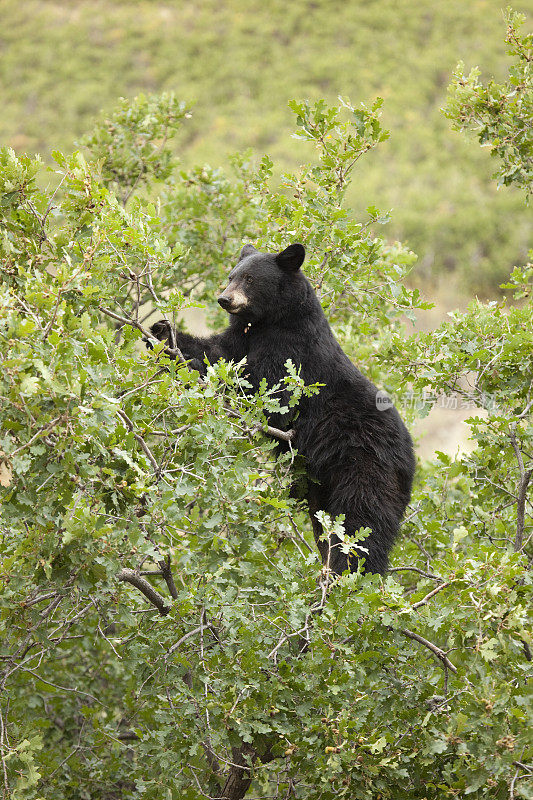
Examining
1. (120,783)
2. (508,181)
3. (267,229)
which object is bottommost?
(120,783)

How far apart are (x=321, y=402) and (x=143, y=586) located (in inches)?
56.9

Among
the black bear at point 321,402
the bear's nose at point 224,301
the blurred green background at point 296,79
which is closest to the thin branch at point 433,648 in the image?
the black bear at point 321,402

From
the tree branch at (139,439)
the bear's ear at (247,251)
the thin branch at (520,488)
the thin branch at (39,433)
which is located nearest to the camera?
the thin branch at (39,433)

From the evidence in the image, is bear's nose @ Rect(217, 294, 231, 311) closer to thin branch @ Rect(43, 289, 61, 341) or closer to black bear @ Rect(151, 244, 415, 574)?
black bear @ Rect(151, 244, 415, 574)

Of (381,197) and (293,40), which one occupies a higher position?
(293,40)

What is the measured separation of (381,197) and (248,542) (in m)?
23.5

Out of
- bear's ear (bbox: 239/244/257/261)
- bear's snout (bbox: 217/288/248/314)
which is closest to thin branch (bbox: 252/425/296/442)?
bear's snout (bbox: 217/288/248/314)

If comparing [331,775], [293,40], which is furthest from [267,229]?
[293,40]

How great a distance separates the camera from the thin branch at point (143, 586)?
3.18 metres

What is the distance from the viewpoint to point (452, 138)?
29.3 meters

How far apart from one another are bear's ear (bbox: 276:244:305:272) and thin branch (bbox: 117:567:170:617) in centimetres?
189

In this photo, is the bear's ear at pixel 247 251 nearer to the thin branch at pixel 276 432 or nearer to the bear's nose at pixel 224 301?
the bear's nose at pixel 224 301

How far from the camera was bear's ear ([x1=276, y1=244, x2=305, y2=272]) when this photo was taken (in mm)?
4324

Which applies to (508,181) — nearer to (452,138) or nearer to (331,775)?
(331,775)
